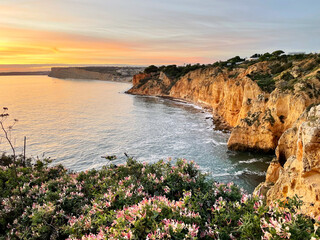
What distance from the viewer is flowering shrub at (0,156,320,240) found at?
3867mm

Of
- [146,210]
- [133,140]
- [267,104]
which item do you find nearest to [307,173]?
[146,210]

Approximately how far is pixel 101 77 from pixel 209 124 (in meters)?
172

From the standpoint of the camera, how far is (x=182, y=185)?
Result: 7.23 meters

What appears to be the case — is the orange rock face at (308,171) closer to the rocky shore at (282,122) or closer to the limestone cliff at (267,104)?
the rocky shore at (282,122)

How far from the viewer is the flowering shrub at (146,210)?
387 centimetres

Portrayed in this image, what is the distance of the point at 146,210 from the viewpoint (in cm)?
459

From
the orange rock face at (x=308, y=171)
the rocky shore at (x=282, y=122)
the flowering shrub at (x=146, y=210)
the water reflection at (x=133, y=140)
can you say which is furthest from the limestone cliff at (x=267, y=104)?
the flowering shrub at (x=146, y=210)

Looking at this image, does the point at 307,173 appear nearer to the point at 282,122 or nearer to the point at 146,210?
the point at 146,210

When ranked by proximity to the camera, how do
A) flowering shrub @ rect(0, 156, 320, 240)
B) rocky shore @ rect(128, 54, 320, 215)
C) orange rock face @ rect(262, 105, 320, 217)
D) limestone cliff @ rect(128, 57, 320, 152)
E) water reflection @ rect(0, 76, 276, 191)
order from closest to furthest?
flowering shrub @ rect(0, 156, 320, 240)
orange rock face @ rect(262, 105, 320, 217)
rocky shore @ rect(128, 54, 320, 215)
limestone cliff @ rect(128, 57, 320, 152)
water reflection @ rect(0, 76, 276, 191)

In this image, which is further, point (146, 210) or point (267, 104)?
point (267, 104)

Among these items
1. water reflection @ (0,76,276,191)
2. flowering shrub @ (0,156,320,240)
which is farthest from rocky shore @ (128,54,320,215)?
water reflection @ (0,76,276,191)

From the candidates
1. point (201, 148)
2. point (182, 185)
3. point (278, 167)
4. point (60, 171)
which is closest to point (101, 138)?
point (201, 148)

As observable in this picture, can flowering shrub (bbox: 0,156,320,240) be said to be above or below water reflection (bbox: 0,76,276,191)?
above

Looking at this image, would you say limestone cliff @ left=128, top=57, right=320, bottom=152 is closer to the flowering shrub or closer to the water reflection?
the water reflection
